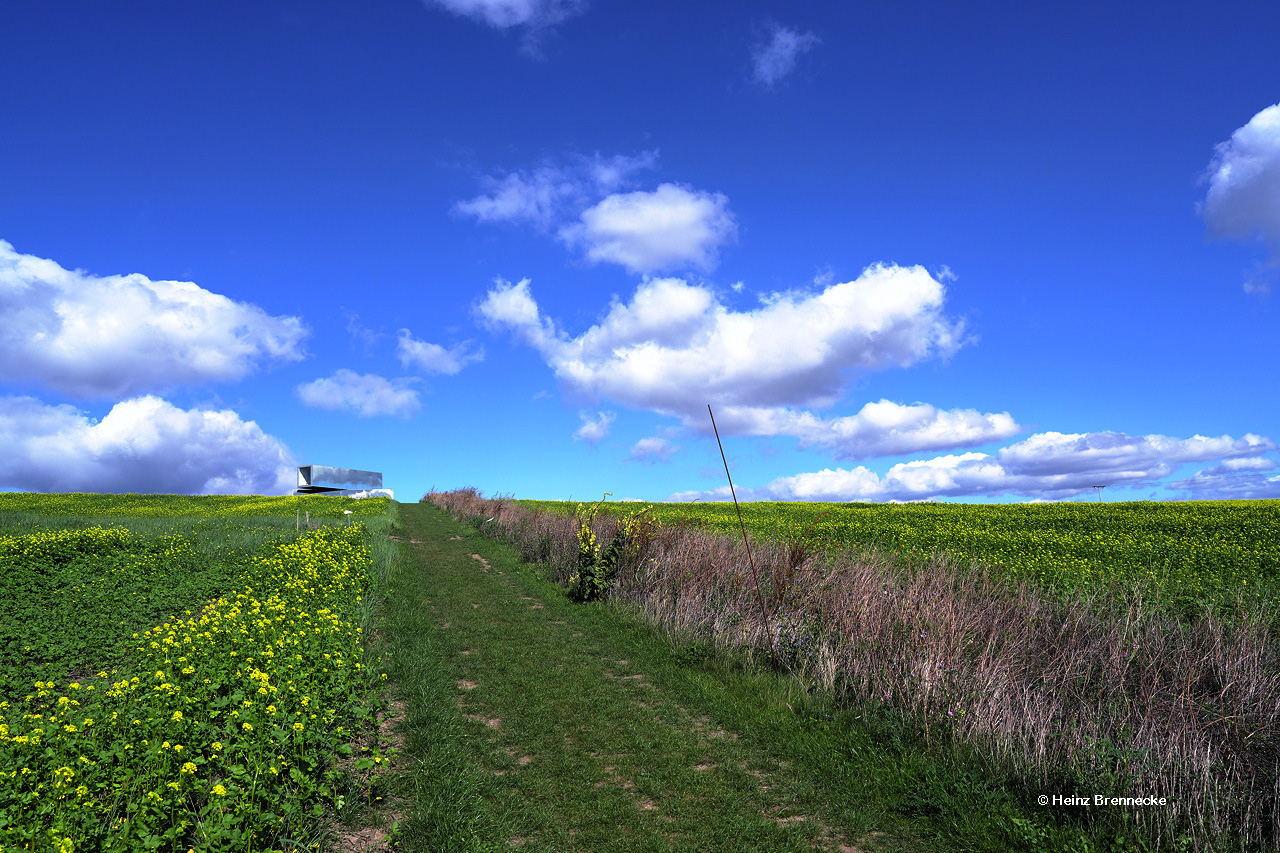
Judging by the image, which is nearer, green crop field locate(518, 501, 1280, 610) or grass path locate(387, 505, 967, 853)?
grass path locate(387, 505, 967, 853)

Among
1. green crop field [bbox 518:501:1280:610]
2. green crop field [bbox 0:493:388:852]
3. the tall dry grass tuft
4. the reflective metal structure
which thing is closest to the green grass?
the tall dry grass tuft

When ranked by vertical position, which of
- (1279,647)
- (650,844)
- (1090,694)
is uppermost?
(1279,647)

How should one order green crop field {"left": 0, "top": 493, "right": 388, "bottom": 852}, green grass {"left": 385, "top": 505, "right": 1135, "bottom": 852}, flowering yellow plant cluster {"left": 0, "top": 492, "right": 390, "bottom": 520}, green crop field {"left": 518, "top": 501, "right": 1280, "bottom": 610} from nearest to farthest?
green crop field {"left": 0, "top": 493, "right": 388, "bottom": 852}
green grass {"left": 385, "top": 505, "right": 1135, "bottom": 852}
green crop field {"left": 518, "top": 501, "right": 1280, "bottom": 610}
flowering yellow plant cluster {"left": 0, "top": 492, "right": 390, "bottom": 520}

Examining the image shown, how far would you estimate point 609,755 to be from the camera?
20.3ft

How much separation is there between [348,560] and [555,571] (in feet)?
16.6

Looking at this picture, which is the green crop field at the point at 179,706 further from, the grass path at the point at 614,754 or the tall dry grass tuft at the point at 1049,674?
the tall dry grass tuft at the point at 1049,674

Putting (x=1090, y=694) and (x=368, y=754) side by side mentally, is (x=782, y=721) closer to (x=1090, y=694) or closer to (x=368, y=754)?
(x=1090, y=694)

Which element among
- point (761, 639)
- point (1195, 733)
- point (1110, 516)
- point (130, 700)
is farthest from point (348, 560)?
point (1110, 516)

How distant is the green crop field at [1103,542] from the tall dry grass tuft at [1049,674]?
1.45 m

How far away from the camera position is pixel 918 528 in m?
21.5

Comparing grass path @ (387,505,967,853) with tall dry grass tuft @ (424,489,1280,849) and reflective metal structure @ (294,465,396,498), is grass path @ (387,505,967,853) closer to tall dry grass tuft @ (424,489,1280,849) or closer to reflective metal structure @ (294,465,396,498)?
tall dry grass tuft @ (424,489,1280,849)

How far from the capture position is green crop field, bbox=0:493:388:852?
3967 mm

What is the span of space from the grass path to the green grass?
20mm

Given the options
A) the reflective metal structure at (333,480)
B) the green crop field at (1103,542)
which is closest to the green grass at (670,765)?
the green crop field at (1103,542)
